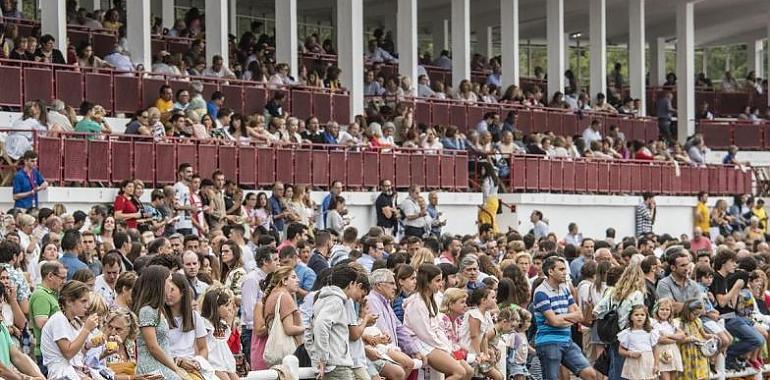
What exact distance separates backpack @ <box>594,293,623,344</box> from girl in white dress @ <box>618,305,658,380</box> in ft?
0.29

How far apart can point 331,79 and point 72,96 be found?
8243 millimetres

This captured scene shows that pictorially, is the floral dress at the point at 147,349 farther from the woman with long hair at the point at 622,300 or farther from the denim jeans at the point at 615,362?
the denim jeans at the point at 615,362

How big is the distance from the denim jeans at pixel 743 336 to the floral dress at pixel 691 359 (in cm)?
131

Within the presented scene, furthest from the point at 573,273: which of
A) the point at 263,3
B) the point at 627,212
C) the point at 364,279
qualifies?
the point at 263,3

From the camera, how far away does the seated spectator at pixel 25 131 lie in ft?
84.2

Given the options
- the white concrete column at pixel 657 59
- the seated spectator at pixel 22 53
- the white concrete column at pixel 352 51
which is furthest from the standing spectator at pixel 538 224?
the white concrete column at pixel 657 59

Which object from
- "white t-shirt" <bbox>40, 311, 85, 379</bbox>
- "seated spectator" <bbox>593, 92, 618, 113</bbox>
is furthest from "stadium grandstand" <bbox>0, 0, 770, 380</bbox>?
"seated spectator" <bbox>593, 92, 618, 113</bbox>

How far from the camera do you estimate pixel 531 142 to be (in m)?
38.3

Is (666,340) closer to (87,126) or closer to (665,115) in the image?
(87,126)

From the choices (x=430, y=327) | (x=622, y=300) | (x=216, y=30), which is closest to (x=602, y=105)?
(x=216, y=30)

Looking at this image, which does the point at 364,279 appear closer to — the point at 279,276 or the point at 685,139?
the point at 279,276

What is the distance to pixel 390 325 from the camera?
51.1 feet

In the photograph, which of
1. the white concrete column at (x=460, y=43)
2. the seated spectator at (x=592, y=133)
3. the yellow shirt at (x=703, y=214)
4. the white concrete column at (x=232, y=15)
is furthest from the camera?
the white concrete column at (x=232, y=15)

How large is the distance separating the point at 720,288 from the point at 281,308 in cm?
Result: 765
